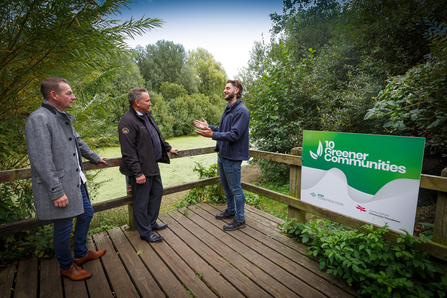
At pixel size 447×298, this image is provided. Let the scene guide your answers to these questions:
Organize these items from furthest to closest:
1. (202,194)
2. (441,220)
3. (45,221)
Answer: (202,194) < (45,221) < (441,220)

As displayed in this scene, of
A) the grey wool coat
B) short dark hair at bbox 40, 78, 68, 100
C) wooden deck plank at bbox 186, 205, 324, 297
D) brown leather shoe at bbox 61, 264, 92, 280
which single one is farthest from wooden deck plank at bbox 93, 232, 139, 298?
short dark hair at bbox 40, 78, 68, 100

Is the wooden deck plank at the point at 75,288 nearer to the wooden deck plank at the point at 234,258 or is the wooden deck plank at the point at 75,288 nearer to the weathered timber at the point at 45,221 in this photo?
the weathered timber at the point at 45,221

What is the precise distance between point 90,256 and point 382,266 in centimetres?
246

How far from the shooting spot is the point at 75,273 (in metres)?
1.72

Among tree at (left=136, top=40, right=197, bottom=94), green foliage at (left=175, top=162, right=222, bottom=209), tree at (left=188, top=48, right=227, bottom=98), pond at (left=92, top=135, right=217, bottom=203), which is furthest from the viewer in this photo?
tree at (left=188, top=48, right=227, bottom=98)

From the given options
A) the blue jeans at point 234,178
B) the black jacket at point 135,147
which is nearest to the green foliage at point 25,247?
the black jacket at point 135,147

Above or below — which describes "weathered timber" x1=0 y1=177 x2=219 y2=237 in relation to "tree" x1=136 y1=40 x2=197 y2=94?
below

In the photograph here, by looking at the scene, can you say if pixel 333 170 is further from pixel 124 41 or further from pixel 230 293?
pixel 124 41

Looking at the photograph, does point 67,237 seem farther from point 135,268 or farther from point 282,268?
point 282,268

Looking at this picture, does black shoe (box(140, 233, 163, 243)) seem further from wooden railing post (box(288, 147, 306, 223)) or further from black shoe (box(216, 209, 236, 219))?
wooden railing post (box(288, 147, 306, 223))

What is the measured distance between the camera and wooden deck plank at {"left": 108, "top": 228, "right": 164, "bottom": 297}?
1.61 m

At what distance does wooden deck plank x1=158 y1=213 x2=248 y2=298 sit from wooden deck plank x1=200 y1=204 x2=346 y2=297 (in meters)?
0.35

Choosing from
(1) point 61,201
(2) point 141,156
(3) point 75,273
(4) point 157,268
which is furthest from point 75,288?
(2) point 141,156

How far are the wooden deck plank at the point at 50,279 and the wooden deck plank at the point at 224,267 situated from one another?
108cm
